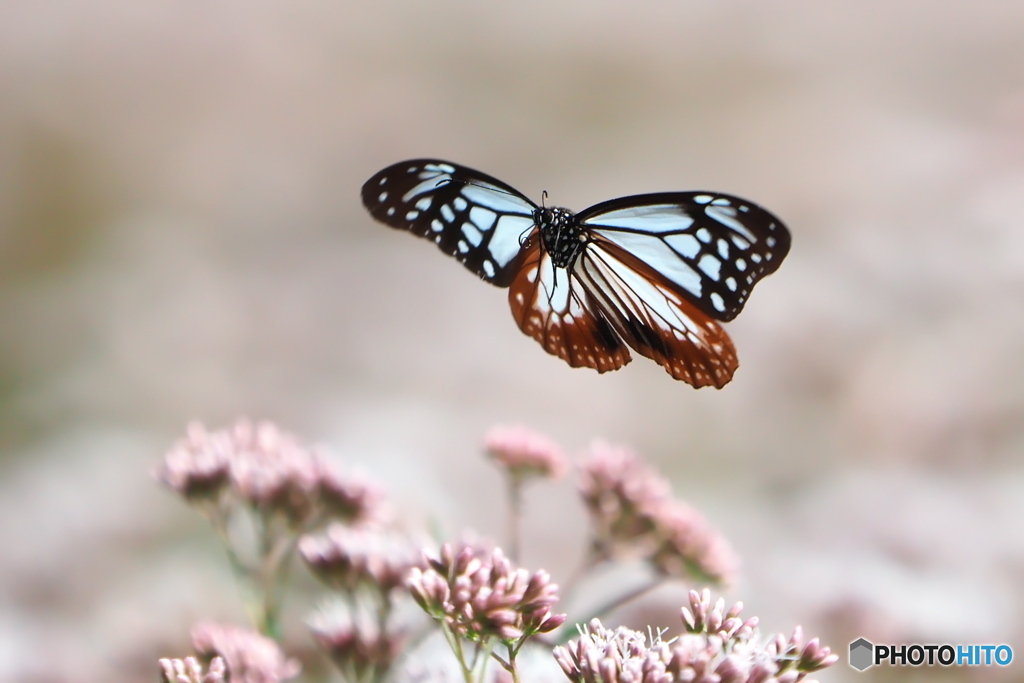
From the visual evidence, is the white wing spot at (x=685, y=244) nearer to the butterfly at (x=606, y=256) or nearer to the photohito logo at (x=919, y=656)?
the butterfly at (x=606, y=256)

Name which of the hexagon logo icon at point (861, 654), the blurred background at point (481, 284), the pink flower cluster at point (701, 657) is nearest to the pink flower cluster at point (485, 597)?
the pink flower cluster at point (701, 657)

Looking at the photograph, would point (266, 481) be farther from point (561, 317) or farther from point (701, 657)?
point (701, 657)

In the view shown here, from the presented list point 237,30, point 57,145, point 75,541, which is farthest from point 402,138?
point 75,541

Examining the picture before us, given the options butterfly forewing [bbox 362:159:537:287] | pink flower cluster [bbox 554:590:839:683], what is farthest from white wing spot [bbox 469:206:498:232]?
pink flower cluster [bbox 554:590:839:683]

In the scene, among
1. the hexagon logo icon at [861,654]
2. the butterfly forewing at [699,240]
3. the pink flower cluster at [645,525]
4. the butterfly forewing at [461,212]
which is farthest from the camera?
the hexagon logo icon at [861,654]

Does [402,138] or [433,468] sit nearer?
[433,468]

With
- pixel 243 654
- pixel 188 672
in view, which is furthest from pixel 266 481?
pixel 188 672

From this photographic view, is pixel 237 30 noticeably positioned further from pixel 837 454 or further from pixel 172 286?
pixel 837 454
